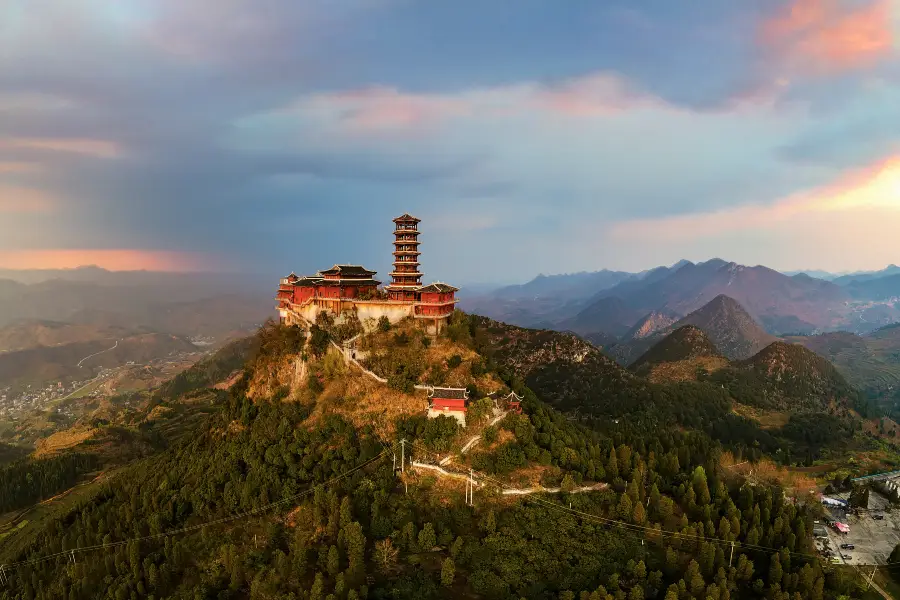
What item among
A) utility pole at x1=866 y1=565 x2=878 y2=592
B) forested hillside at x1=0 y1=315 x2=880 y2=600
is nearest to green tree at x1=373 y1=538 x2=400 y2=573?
forested hillside at x1=0 y1=315 x2=880 y2=600

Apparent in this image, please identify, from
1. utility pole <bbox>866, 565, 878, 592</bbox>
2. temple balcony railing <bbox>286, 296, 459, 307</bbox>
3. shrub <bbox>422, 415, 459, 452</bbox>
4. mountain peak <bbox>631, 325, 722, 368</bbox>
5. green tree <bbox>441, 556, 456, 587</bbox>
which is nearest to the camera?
green tree <bbox>441, 556, 456, 587</bbox>

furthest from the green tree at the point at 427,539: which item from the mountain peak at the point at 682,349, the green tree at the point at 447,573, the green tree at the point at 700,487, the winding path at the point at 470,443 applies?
the mountain peak at the point at 682,349

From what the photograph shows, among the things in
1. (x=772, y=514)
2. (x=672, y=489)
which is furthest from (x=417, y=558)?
(x=772, y=514)

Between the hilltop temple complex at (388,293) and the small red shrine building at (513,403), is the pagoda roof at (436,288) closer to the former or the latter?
the hilltop temple complex at (388,293)

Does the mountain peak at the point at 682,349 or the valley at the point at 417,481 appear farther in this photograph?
the mountain peak at the point at 682,349

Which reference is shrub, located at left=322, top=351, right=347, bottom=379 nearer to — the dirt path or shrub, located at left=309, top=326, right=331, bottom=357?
shrub, located at left=309, top=326, right=331, bottom=357
